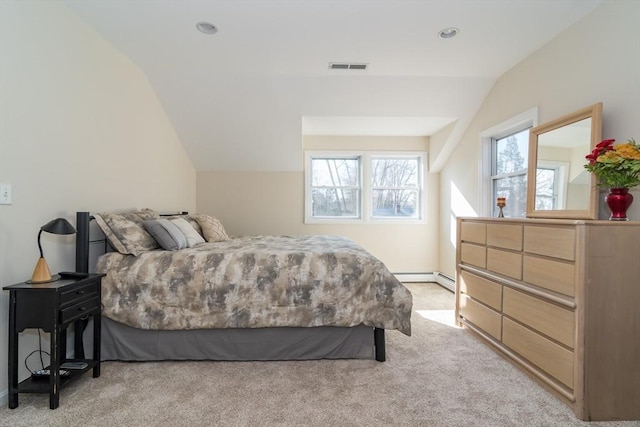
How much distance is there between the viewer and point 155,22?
2.52 m

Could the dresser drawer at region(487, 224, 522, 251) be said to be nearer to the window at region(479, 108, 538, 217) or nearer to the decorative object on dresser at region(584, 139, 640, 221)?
the decorative object on dresser at region(584, 139, 640, 221)

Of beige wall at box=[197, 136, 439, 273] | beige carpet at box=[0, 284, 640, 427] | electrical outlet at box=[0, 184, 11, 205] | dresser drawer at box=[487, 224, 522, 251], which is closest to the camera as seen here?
beige carpet at box=[0, 284, 640, 427]

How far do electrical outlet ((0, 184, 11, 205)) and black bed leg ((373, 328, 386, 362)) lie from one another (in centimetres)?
245

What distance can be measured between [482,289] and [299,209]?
9.51 ft

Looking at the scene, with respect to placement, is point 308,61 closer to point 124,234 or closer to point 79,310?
point 124,234

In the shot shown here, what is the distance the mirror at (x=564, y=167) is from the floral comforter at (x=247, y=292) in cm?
138

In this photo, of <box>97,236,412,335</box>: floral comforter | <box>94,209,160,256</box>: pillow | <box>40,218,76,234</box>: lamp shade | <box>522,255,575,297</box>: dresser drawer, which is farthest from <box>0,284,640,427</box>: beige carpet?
<box>40,218,76,234</box>: lamp shade

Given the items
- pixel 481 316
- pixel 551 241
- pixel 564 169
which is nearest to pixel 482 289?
pixel 481 316

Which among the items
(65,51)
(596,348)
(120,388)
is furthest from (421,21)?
(120,388)

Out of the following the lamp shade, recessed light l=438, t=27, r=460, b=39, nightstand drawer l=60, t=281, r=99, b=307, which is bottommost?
nightstand drawer l=60, t=281, r=99, b=307

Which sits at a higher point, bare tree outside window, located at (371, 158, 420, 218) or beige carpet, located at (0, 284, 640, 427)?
bare tree outside window, located at (371, 158, 420, 218)

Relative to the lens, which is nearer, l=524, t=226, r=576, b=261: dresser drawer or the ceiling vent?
l=524, t=226, r=576, b=261: dresser drawer

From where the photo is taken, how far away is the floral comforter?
2297 mm

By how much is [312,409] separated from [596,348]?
61.7 inches
